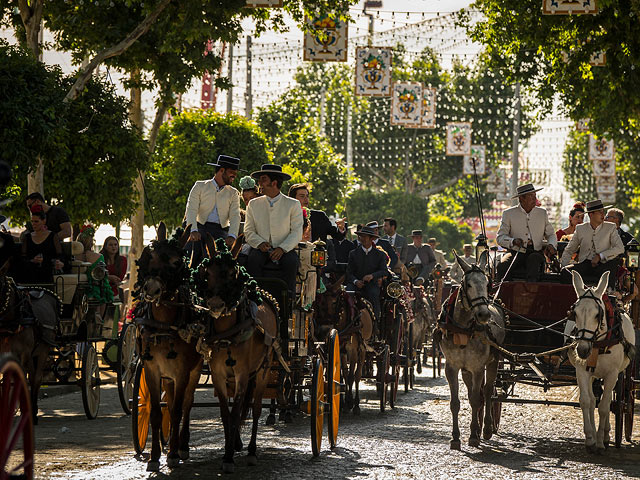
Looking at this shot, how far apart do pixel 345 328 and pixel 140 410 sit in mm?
4916

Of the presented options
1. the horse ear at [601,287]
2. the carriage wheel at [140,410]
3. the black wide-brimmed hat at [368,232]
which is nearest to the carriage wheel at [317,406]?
the carriage wheel at [140,410]

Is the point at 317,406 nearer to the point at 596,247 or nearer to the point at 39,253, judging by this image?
the point at 39,253

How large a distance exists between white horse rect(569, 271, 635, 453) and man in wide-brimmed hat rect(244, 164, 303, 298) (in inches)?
118

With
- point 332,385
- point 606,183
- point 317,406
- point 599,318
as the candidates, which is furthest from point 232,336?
point 606,183

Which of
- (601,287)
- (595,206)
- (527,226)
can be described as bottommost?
(601,287)

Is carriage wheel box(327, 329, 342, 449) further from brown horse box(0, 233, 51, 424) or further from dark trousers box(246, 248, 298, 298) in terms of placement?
brown horse box(0, 233, 51, 424)

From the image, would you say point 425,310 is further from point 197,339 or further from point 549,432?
point 197,339

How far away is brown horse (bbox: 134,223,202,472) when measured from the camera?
9492mm

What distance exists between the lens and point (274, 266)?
11.6 m

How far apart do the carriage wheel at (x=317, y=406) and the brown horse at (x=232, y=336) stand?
565 mm

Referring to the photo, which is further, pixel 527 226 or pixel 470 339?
pixel 527 226

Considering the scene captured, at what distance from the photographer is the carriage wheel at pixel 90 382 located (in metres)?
13.8

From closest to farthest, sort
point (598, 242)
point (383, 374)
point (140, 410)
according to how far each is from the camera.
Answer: point (140, 410)
point (598, 242)
point (383, 374)

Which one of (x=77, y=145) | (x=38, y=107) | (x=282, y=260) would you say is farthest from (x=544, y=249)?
(x=77, y=145)
